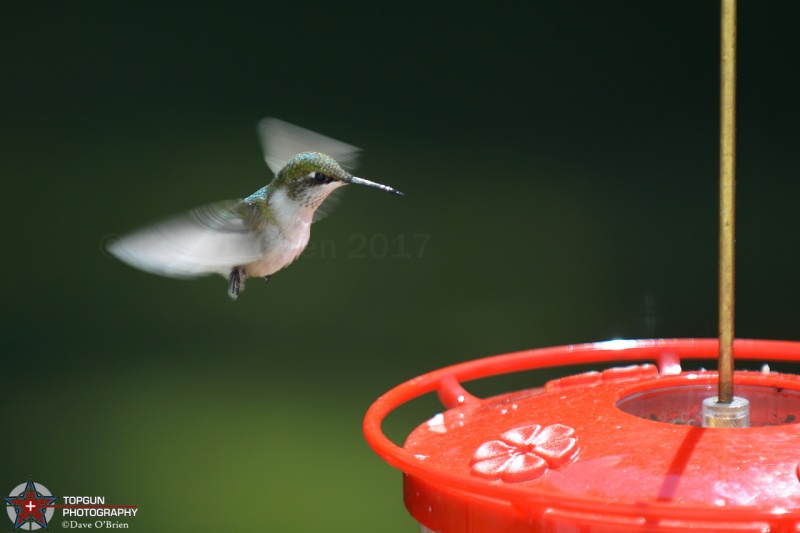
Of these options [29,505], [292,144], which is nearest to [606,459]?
[292,144]

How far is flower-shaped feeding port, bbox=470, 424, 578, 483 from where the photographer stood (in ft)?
3.19

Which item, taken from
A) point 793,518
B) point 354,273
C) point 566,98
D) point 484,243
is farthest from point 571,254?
point 793,518

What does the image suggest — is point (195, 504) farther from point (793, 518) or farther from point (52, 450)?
point (793, 518)

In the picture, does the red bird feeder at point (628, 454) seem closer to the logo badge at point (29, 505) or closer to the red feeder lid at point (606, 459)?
the red feeder lid at point (606, 459)

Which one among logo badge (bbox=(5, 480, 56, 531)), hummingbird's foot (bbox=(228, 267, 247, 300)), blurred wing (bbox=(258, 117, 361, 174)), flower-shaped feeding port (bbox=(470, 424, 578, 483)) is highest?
blurred wing (bbox=(258, 117, 361, 174))

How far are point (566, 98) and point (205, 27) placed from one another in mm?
1281

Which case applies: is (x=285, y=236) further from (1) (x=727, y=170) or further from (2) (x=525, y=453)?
(1) (x=727, y=170)

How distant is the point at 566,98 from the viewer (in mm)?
3064

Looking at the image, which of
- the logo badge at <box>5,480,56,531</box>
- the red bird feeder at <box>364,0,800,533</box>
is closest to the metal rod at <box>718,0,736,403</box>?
the red bird feeder at <box>364,0,800,533</box>

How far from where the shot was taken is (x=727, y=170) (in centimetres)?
96

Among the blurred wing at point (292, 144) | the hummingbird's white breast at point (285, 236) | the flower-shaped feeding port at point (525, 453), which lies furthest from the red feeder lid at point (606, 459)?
the blurred wing at point (292, 144)

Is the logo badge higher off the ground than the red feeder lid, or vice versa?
the red feeder lid

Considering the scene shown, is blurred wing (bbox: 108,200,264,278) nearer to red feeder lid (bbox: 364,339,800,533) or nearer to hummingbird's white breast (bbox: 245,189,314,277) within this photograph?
hummingbird's white breast (bbox: 245,189,314,277)

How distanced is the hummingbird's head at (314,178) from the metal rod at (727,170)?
0.47m
